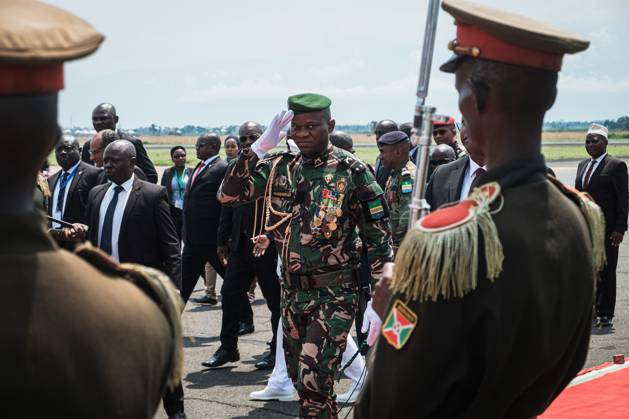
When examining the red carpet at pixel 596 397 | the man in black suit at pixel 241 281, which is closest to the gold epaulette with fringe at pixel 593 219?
the red carpet at pixel 596 397

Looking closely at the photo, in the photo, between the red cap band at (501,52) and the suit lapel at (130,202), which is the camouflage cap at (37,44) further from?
the suit lapel at (130,202)

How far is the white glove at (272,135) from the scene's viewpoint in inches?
229

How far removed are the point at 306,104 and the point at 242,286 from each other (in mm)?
3287

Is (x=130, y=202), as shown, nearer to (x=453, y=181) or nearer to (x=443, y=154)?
(x=453, y=181)

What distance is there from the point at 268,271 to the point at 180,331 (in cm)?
638

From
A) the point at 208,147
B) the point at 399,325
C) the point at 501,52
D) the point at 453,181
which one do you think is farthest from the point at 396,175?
the point at 399,325

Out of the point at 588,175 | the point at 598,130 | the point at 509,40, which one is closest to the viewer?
the point at 509,40

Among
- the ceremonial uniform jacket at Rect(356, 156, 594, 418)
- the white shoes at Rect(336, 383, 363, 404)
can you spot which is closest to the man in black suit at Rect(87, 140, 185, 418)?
the white shoes at Rect(336, 383, 363, 404)

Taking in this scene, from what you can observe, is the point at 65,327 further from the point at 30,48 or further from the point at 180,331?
the point at 30,48

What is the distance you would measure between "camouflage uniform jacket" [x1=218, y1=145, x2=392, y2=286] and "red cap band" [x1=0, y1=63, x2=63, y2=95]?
12.7 feet

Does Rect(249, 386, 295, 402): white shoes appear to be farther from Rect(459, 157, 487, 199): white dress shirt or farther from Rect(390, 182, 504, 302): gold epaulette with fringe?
Rect(390, 182, 504, 302): gold epaulette with fringe

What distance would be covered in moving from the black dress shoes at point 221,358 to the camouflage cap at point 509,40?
6140 mm

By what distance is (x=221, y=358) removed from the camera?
8469 mm

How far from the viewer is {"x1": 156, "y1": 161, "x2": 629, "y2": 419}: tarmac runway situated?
7129 millimetres
